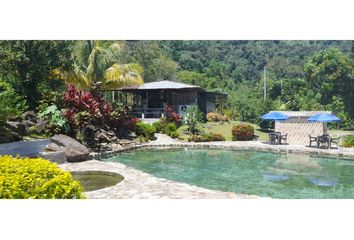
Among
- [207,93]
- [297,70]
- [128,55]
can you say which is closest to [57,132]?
[207,93]

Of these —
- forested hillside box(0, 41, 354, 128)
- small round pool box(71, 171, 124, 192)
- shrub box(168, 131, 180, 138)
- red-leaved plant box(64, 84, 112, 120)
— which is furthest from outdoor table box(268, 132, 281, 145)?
small round pool box(71, 171, 124, 192)

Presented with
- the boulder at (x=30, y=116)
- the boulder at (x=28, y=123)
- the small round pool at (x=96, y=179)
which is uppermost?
the boulder at (x=30, y=116)

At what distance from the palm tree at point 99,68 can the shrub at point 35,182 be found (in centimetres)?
1537

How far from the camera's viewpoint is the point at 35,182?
19.5 feet

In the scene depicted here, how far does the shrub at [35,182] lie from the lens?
589 cm

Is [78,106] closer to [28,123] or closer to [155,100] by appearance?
[28,123]

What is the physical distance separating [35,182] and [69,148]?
7.02 metres

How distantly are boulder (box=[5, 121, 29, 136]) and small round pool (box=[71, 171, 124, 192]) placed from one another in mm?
3690

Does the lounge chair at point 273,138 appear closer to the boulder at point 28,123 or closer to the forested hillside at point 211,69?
the forested hillside at point 211,69

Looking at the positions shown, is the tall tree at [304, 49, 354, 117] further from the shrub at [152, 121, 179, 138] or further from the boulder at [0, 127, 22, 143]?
the boulder at [0, 127, 22, 143]

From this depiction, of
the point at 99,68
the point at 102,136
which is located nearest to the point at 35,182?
the point at 102,136

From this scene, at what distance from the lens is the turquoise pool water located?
31.1 feet

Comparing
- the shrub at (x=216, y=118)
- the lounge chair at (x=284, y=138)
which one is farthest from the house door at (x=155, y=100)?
the lounge chair at (x=284, y=138)
